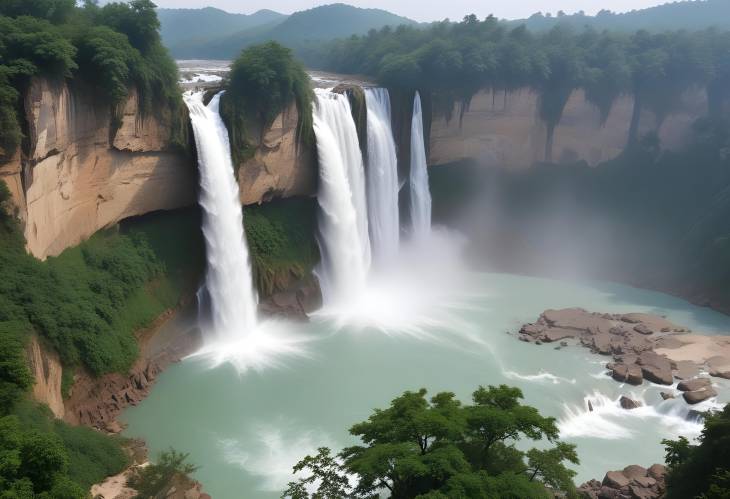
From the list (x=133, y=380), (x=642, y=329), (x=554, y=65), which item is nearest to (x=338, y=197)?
(x=133, y=380)

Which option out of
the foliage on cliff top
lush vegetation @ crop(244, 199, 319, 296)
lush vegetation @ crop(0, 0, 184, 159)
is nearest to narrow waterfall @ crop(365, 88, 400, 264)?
lush vegetation @ crop(244, 199, 319, 296)

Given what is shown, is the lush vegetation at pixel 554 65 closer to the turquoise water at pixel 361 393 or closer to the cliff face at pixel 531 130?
the cliff face at pixel 531 130

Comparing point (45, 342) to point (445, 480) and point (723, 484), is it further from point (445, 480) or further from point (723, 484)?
point (723, 484)

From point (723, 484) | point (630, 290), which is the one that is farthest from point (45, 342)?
point (630, 290)

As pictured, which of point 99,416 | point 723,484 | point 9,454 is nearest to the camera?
point 9,454

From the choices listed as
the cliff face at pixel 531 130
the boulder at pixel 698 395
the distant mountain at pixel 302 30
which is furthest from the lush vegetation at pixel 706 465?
the distant mountain at pixel 302 30

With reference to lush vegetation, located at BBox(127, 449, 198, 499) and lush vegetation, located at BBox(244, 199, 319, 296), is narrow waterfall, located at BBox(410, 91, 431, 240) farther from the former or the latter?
lush vegetation, located at BBox(127, 449, 198, 499)
